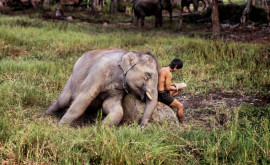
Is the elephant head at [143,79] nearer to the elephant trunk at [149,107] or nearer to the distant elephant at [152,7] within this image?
the elephant trunk at [149,107]

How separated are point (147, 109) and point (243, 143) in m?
1.14

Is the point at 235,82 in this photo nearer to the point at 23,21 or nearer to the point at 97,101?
the point at 97,101

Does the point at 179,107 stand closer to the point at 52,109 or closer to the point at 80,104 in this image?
the point at 80,104

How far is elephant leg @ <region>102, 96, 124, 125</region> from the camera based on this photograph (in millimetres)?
3658

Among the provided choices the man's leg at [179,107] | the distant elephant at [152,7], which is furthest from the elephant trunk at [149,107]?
the distant elephant at [152,7]

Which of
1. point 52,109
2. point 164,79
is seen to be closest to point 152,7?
point 52,109

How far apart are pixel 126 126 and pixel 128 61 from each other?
76 centimetres

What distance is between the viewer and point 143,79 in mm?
3652

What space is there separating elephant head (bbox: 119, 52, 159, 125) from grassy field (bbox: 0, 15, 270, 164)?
0.87 feet

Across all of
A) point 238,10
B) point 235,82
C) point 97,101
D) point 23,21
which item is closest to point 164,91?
point 97,101

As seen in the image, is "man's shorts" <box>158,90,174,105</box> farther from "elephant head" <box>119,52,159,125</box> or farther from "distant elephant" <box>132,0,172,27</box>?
"distant elephant" <box>132,0,172,27</box>

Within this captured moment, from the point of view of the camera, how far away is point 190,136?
3232mm

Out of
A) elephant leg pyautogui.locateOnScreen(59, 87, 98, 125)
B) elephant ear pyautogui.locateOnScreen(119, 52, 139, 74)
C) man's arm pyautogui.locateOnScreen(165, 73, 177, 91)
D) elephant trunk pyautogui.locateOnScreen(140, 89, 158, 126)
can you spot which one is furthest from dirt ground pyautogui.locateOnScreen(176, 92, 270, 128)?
elephant leg pyautogui.locateOnScreen(59, 87, 98, 125)

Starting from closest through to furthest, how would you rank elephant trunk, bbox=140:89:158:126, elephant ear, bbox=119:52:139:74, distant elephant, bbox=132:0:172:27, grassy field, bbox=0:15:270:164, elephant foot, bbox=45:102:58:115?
grassy field, bbox=0:15:270:164
elephant trunk, bbox=140:89:158:126
elephant ear, bbox=119:52:139:74
elephant foot, bbox=45:102:58:115
distant elephant, bbox=132:0:172:27
